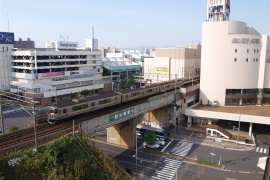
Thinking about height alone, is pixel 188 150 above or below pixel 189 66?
below

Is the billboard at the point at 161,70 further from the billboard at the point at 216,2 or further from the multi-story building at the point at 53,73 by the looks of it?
the billboard at the point at 216,2

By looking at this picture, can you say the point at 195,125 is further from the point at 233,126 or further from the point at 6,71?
the point at 6,71

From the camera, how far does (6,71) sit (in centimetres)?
7075

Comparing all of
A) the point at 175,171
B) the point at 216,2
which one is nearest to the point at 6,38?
the point at 216,2

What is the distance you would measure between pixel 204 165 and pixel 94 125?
16.2m

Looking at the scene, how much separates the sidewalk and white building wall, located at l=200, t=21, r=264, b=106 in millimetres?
10581

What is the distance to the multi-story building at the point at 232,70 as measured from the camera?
51.8 m

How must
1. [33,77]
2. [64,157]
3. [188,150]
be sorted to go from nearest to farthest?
[64,157] → [188,150] → [33,77]

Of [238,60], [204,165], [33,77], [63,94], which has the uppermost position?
[238,60]

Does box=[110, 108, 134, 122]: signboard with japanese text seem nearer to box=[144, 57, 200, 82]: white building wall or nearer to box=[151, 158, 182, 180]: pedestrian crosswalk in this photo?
box=[151, 158, 182, 180]: pedestrian crosswalk

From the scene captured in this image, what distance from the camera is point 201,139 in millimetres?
44469

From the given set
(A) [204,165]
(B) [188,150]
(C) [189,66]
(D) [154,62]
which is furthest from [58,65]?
(A) [204,165]

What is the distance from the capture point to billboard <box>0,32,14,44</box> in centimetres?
6859

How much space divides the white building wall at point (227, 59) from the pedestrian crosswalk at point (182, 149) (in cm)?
1736
